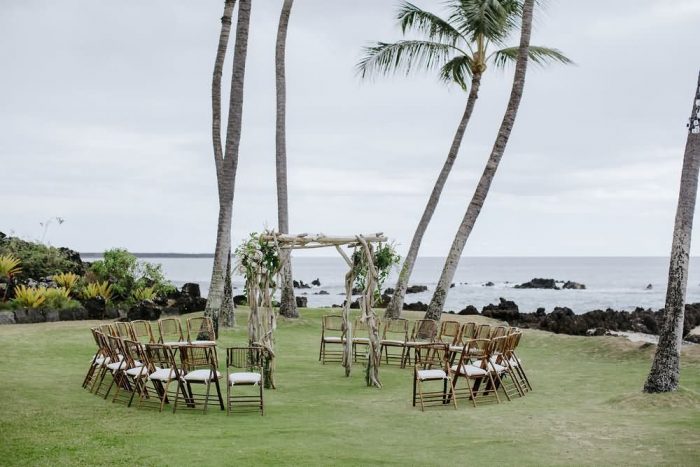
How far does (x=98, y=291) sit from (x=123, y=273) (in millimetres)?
1350

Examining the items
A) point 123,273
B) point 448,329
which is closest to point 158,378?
point 448,329

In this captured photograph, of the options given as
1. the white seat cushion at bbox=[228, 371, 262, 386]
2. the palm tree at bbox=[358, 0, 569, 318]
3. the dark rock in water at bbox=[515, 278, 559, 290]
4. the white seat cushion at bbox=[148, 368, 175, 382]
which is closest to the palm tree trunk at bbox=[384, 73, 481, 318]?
the palm tree at bbox=[358, 0, 569, 318]

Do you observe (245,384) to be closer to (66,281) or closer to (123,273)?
(66,281)

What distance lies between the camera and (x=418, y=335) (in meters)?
16.7

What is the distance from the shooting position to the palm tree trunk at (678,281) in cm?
1098

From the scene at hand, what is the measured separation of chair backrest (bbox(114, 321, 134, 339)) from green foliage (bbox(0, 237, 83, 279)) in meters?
13.2

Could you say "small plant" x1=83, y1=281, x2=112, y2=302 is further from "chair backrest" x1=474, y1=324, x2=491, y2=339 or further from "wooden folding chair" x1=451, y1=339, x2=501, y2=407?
"wooden folding chair" x1=451, y1=339, x2=501, y2=407

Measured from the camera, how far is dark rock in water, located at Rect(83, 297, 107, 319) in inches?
818

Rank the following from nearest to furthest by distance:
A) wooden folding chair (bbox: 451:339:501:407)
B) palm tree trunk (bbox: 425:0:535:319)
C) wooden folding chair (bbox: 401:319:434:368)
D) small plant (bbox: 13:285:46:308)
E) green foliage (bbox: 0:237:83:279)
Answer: wooden folding chair (bbox: 451:339:501:407) → wooden folding chair (bbox: 401:319:434:368) → palm tree trunk (bbox: 425:0:535:319) → small plant (bbox: 13:285:46:308) → green foliage (bbox: 0:237:83:279)

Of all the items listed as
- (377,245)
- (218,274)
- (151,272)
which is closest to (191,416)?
(377,245)

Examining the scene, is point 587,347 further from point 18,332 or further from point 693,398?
point 18,332

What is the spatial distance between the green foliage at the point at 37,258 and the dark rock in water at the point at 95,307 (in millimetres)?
4096

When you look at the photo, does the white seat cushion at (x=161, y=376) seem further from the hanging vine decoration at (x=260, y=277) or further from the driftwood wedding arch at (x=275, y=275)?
the hanging vine decoration at (x=260, y=277)

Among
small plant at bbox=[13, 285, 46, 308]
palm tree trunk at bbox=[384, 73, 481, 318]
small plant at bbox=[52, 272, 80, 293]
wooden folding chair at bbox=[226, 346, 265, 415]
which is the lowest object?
wooden folding chair at bbox=[226, 346, 265, 415]
